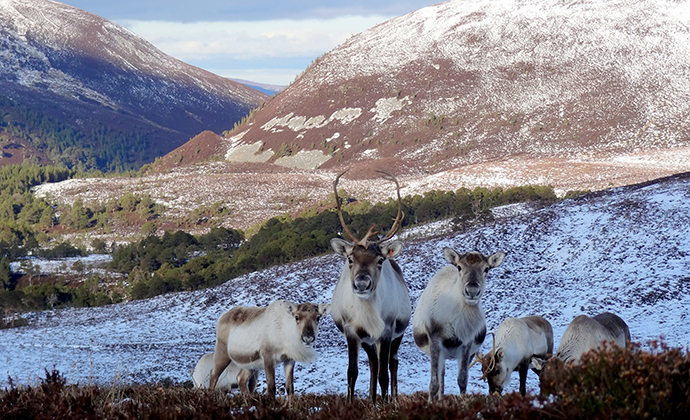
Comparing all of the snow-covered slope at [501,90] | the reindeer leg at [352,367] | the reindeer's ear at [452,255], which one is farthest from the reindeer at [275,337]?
the snow-covered slope at [501,90]

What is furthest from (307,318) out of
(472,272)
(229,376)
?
(472,272)

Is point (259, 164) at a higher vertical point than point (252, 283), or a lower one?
higher

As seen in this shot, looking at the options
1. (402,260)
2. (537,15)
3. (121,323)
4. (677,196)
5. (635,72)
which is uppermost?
(537,15)

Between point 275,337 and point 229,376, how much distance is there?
7.34 ft

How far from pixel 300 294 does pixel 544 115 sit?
88.7 metres

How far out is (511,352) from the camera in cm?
1135

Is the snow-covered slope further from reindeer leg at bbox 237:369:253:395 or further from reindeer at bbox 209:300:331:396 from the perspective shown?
reindeer at bbox 209:300:331:396

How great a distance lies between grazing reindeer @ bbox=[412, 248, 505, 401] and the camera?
8.84 metres

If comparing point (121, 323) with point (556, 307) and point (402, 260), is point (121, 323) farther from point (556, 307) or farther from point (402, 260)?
point (556, 307)

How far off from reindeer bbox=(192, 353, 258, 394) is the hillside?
4584mm

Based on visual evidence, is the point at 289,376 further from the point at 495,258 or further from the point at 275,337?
the point at 495,258

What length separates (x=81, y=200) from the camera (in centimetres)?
8800

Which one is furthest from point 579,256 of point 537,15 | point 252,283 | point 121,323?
point 537,15

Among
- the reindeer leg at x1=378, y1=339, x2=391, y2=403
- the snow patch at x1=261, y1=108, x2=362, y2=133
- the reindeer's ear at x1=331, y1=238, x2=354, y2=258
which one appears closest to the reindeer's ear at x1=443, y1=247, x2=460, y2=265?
the reindeer's ear at x1=331, y1=238, x2=354, y2=258
